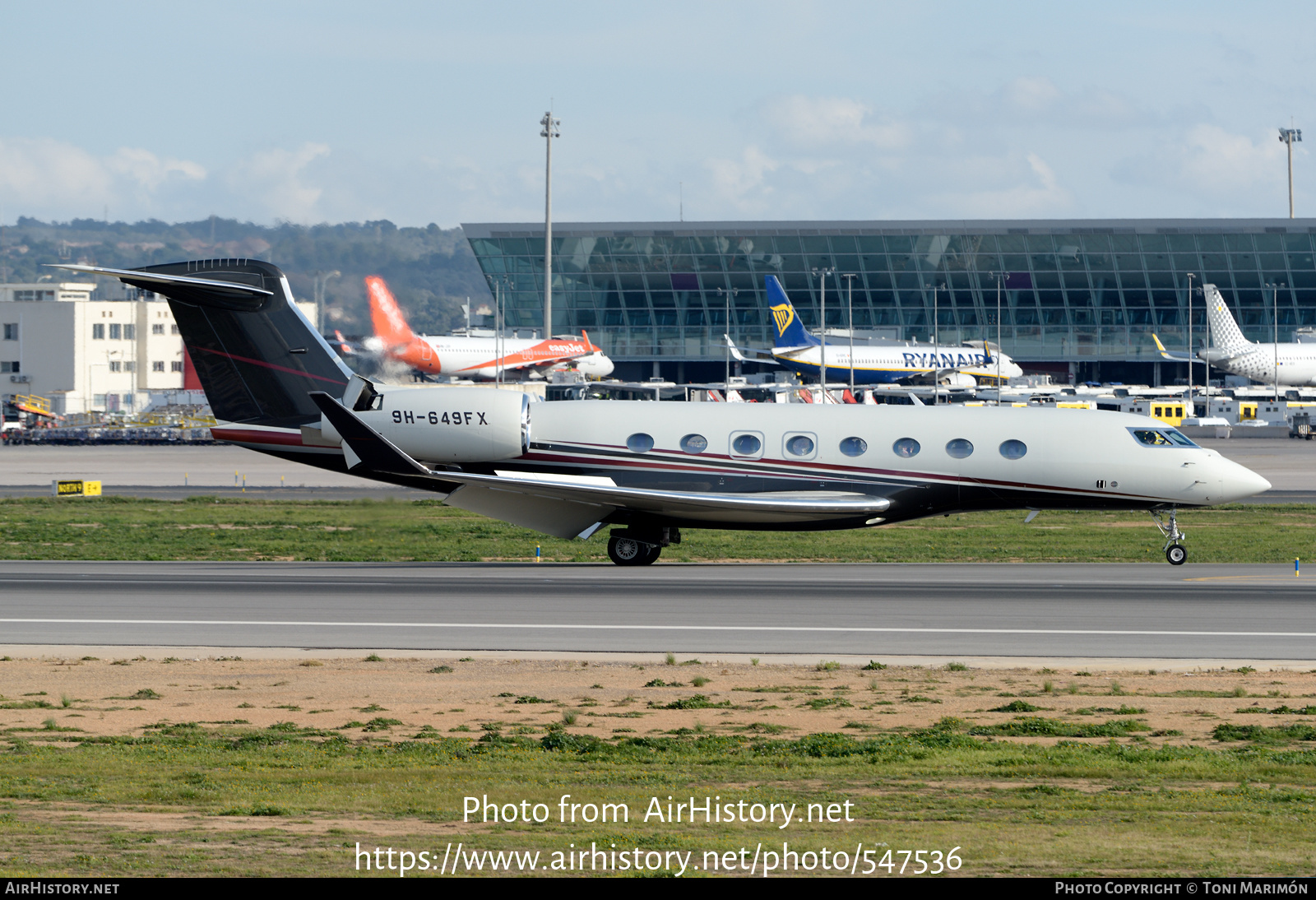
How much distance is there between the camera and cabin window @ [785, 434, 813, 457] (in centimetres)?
3070

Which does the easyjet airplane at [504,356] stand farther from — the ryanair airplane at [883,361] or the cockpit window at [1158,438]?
the cockpit window at [1158,438]

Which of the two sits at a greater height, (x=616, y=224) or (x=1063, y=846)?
(x=616, y=224)

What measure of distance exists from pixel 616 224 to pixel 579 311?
9.59 metres

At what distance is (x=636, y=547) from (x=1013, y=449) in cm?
855

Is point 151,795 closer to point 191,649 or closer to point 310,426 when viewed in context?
point 191,649

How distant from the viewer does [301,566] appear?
31.3m

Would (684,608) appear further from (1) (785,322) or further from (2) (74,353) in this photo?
(2) (74,353)

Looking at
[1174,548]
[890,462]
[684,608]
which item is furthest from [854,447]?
[684,608]

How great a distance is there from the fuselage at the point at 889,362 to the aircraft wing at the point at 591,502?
3555 inches

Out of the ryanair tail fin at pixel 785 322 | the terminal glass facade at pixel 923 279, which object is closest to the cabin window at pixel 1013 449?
the ryanair tail fin at pixel 785 322

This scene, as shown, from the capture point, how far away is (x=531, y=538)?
1494 inches

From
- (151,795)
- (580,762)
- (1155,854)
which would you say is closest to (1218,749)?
(1155,854)

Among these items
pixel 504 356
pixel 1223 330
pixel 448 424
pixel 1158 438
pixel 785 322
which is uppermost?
pixel 785 322

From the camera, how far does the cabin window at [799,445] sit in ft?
101
